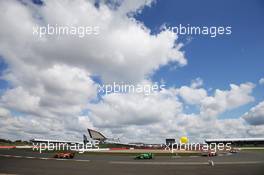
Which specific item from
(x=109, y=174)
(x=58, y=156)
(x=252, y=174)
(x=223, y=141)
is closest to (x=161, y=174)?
(x=109, y=174)

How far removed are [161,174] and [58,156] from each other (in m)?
36.5

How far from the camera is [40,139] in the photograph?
7254 inches

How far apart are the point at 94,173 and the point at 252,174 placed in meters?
18.0

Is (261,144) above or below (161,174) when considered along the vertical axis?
below

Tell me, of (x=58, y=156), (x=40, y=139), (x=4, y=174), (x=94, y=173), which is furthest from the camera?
(x=40, y=139)

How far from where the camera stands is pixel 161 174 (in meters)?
31.8

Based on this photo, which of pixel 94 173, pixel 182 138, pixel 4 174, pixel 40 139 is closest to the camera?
pixel 4 174

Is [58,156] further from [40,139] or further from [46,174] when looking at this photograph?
[40,139]

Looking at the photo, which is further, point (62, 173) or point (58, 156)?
point (58, 156)

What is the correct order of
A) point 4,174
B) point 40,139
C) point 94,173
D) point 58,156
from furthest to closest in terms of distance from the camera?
point 40,139, point 58,156, point 94,173, point 4,174

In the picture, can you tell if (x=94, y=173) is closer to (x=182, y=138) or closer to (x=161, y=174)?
(x=161, y=174)

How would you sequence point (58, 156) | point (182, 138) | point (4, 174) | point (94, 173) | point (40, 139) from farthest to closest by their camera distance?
point (40, 139)
point (182, 138)
point (58, 156)
point (94, 173)
point (4, 174)

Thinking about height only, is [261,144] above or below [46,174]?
below

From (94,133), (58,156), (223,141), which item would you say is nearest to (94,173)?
(58,156)
